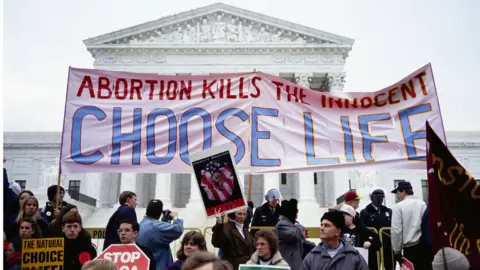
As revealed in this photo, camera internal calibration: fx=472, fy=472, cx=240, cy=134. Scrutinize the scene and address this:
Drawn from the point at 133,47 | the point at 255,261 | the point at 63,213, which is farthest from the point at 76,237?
the point at 133,47

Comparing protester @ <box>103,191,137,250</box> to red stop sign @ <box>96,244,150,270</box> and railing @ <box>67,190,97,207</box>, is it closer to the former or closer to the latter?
red stop sign @ <box>96,244,150,270</box>

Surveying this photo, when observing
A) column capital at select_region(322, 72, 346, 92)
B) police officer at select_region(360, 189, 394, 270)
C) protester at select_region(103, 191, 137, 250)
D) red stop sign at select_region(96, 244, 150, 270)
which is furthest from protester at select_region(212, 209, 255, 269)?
column capital at select_region(322, 72, 346, 92)

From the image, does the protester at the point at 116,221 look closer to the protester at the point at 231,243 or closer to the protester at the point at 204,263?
the protester at the point at 231,243

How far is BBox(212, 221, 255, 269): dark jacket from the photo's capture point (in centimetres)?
577

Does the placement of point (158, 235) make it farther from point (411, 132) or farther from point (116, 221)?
point (411, 132)

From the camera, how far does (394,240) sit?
746cm

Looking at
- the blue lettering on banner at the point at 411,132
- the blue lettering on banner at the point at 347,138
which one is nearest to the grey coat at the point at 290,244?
the blue lettering on banner at the point at 347,138

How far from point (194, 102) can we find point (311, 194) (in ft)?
90.5

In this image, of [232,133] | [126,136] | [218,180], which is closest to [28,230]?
[126,136]

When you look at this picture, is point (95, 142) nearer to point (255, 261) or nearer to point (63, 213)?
point (63, 213)

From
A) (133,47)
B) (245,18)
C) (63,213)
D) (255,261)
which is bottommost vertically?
(255,261)

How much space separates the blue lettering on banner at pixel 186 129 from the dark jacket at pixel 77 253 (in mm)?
1978

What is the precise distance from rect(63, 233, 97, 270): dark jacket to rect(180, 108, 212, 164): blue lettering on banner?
1978 mm

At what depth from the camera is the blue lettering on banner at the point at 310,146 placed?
741 centimetres
